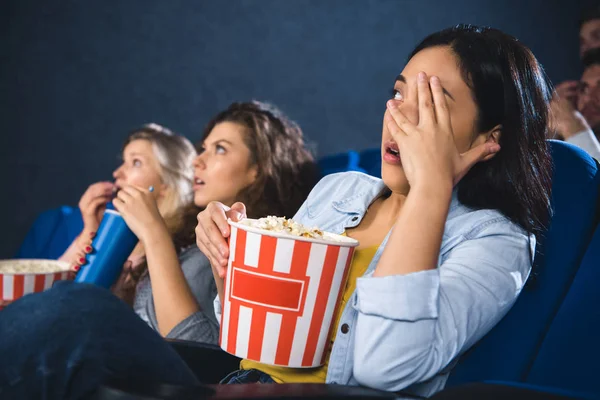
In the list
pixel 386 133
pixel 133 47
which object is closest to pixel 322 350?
pixel 386 133

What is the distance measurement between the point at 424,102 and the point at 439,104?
0.02 m

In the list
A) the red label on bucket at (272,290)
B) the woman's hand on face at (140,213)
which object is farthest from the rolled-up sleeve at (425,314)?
the woman's hand on face at (140,213)

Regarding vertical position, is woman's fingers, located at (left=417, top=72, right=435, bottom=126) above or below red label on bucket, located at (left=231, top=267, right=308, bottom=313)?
above

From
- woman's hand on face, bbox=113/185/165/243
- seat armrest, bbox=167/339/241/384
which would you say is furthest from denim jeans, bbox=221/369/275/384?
woman's hand on face, bbox=113/185/165/243

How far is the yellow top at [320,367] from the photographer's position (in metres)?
1.14

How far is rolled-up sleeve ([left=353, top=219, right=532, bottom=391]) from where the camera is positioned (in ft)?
3.13

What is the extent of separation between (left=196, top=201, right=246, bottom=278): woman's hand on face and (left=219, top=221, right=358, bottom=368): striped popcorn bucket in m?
0.07

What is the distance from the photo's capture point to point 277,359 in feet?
3.23

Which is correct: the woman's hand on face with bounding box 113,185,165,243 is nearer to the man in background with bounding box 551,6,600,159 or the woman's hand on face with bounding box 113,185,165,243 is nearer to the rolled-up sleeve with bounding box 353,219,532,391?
the rolled-up sleeve with bounding box 353,219,532,391

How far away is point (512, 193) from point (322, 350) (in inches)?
16.0

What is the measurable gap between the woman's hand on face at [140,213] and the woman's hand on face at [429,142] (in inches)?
31.4

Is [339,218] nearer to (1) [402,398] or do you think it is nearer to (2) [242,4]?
(1) [402,398]

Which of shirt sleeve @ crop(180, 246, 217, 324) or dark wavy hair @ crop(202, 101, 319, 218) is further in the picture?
dark wavy hair @ crop(202, 101, 319, 218)

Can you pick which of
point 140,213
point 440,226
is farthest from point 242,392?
point 140,213
